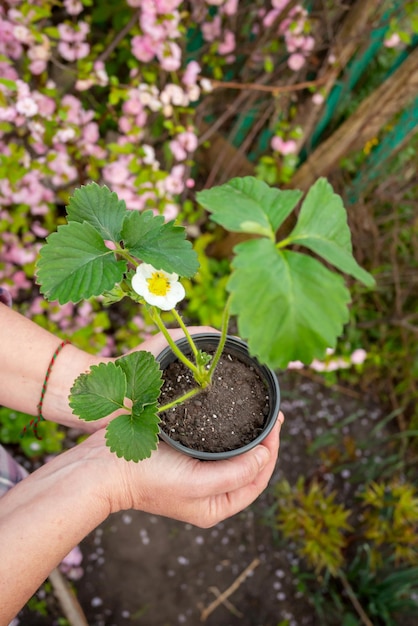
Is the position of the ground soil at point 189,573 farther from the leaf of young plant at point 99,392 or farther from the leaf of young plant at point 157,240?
the leaf of young plant at point 157,240

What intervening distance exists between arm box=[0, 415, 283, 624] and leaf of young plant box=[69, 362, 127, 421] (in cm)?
22

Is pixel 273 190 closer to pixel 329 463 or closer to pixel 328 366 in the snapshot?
pixel 328 366

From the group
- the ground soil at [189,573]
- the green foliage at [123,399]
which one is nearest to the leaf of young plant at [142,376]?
the green foliage at [123,399]

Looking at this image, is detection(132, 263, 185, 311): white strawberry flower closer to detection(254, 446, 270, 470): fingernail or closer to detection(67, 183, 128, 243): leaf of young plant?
detection(67, 183, 128, 243): leaf of young plant

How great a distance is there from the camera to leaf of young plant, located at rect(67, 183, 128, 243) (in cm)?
62

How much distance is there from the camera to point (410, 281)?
200 cm

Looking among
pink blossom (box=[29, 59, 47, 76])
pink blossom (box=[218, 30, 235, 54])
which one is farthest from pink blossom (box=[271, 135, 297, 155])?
pink blossom (box=[29, 59, 47, 76])

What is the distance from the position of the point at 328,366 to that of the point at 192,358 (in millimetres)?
1152

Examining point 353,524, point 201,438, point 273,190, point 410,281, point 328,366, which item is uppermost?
point 273,190

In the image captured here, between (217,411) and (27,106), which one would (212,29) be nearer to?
(27,106)

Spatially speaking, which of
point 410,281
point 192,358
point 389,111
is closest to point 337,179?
point 389,111

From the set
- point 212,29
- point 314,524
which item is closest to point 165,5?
point 212,29

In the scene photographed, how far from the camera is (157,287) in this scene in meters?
0.61

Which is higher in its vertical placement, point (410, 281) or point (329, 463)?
point (410, 281)
